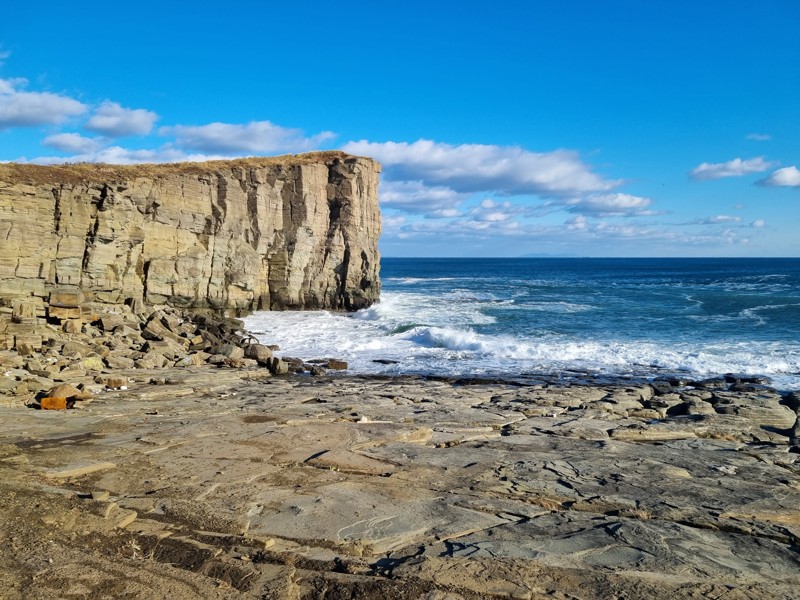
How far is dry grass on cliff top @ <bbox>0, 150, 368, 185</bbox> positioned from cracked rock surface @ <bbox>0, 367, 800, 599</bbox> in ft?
56.6

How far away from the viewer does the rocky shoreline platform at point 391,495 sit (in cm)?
586

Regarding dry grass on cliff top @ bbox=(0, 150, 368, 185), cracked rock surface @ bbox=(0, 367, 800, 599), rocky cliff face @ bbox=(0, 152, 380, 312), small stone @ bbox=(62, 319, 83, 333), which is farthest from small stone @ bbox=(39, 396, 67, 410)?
dry grass on cliff top @ bbox=(0, 150, 368, 185)

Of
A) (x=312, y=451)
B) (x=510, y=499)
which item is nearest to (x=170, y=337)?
(x=312, y=451)

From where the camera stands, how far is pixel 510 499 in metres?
8.25

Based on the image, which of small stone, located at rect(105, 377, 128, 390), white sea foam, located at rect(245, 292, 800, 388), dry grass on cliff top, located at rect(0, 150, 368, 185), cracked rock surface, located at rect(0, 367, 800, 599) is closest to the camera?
cracked rock surface, located at rect(0, 367, 800, 599)

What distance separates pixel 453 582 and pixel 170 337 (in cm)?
2044

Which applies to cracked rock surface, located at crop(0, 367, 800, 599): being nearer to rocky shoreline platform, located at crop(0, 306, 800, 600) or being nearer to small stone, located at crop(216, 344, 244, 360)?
rocky shoreline platform, located at crop(0, 306, 800, 600)

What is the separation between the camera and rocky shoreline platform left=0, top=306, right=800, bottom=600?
19.2 ft

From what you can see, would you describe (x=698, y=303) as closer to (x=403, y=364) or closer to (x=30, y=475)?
(x=403, y=364)

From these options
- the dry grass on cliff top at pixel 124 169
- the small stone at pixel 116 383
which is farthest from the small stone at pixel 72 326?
the dry grass on cliff top at pixel 124 169

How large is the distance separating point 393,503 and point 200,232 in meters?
27.3

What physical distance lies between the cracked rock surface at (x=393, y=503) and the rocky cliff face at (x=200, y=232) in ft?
46.7

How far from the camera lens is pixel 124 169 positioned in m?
31.6

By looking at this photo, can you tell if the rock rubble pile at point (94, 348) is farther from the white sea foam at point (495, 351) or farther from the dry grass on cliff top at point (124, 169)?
the dry grass on cliff top at point (124, 169)
